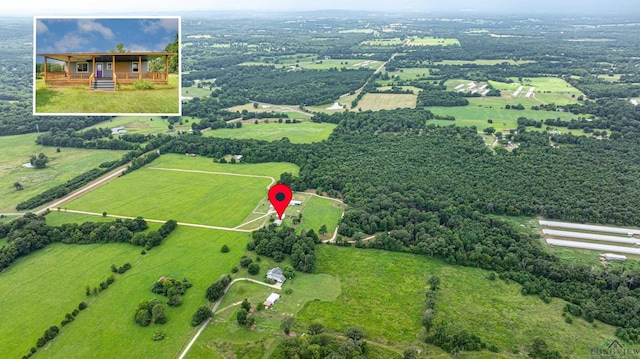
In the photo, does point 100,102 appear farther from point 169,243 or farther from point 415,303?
point 415,303

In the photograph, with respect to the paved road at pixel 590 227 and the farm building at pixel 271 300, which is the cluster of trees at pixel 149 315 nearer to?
the farm building at pixel 271 300

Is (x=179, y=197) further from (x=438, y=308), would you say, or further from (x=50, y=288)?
(x=438, y=308)

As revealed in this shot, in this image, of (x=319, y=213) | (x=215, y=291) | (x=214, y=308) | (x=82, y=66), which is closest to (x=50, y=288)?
(x=215, y=291)

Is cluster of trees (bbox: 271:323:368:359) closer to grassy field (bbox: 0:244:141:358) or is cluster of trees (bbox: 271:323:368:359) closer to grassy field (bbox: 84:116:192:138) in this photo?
grassy field (bbox: 0:244:141:358)

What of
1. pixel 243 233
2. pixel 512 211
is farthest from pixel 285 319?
pixel 512 211

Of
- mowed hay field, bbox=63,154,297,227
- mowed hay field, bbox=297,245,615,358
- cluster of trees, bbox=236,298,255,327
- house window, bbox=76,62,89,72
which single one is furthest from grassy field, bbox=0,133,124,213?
mowed hay field, bbox=297,245,615,358

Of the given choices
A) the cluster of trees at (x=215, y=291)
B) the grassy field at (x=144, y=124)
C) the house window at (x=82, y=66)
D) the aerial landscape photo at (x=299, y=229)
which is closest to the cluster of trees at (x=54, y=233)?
the aerial landscape photo at (x=299, y=229)
